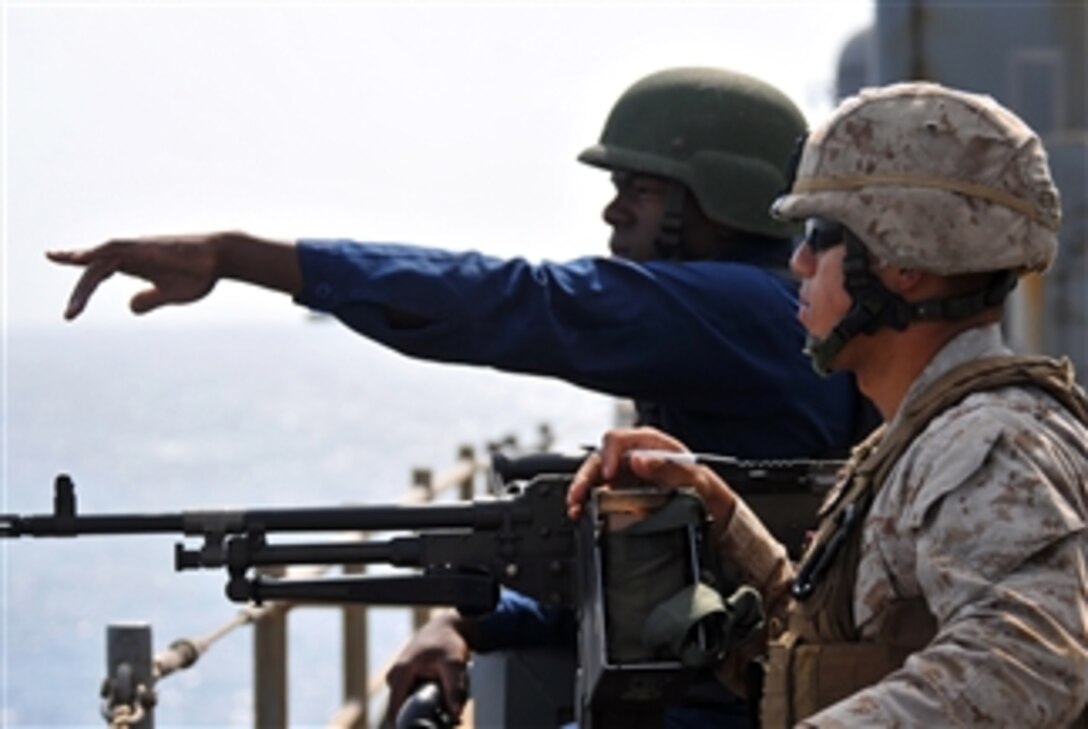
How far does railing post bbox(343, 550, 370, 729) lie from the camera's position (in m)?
10.9

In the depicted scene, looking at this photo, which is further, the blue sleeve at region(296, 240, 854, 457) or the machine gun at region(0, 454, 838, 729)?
the blue sleeve at region(296, 240, 854, 457)

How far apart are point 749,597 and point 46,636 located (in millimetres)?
27336

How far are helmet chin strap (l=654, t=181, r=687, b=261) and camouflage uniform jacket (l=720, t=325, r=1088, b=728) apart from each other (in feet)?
7.49

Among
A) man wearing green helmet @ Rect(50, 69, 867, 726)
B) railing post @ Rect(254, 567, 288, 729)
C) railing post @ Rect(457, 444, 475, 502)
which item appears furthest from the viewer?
railing post @ Rect(457, 444, 475, 502)

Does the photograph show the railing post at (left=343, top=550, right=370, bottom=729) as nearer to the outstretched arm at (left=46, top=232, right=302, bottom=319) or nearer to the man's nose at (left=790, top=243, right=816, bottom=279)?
the outstretched arm at (left=46, top=232, right=302, bottom=319)

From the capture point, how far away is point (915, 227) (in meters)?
3.99

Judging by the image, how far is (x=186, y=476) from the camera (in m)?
83.5

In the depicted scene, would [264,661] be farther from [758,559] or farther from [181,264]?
[758,559]

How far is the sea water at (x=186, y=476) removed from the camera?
1480cm

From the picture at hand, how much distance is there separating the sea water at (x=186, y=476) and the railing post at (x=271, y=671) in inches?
16.5

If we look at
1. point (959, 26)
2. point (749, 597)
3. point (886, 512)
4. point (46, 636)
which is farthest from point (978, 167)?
point (46, 636)

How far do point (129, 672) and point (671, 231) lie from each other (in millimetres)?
1895

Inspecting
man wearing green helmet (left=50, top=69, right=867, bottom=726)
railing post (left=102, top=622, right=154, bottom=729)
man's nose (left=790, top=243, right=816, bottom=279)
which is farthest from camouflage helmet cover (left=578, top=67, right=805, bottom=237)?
man's nose (left=790, top=243, right=816, bottom=279)

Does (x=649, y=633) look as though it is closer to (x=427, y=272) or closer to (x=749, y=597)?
(x=749, y=597)
